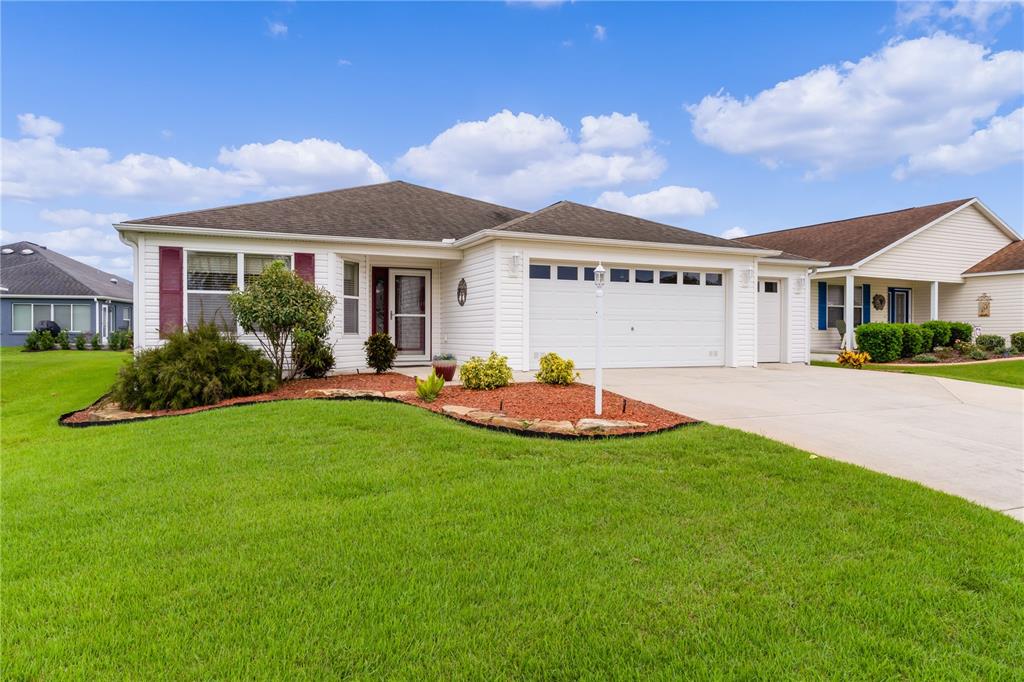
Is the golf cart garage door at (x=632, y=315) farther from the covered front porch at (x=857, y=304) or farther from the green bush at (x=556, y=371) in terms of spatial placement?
the covered front porch at (x=857, y=304)

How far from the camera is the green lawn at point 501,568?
2262 mm

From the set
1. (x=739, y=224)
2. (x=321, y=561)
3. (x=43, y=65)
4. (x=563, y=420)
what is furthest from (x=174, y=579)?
(x=739, y=224)

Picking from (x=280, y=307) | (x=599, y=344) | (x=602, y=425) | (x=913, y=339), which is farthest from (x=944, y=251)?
(x=280, y=307)

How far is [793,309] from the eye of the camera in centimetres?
1526

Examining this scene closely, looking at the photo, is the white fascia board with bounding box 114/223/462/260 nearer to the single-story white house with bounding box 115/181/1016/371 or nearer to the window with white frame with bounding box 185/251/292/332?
the single-story white house with bounding box 115/181/1016/371

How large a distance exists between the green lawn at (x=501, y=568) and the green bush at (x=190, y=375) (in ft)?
9.39

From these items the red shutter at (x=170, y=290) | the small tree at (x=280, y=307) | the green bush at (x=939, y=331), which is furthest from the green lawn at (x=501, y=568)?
the green bush at (x=939, y=331)

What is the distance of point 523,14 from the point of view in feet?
41.7

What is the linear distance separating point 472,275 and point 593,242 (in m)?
2.72

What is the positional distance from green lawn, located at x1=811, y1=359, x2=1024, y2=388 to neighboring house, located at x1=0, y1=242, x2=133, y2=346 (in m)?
29.3

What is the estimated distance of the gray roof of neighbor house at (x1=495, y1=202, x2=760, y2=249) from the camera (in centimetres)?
1162

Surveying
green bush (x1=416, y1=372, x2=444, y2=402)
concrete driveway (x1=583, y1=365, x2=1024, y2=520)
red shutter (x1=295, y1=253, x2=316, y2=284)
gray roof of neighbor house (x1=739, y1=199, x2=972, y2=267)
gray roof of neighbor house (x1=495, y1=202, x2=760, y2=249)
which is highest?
gray roof of neighbor house (x1=739, y1=199, x2=972, y2=267)

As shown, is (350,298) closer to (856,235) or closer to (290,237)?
(290,237)

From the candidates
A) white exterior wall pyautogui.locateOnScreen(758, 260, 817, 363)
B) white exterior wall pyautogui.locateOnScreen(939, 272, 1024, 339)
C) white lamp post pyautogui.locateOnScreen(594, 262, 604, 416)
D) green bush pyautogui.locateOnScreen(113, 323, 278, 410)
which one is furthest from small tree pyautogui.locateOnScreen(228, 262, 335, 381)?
white exterior wall pyautogui.locateOnScreen(939, 272, 1024, 339)
